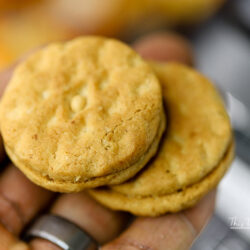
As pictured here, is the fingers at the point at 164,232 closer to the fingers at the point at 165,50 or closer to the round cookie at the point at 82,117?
the round cookie at the point at 82,117

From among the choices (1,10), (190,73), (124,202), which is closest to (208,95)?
(190,73)

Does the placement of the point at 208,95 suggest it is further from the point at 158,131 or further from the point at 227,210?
the point at 227,210

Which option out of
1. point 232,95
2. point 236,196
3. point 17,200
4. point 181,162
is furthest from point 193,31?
point 17,200

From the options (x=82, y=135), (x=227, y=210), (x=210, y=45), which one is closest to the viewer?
(x=82, y=135)

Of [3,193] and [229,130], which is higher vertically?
[229,130]

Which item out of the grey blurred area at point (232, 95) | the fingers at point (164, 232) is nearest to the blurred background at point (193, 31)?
the grey blurred area at point (232, 95)

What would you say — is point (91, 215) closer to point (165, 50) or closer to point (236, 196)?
point (236, 196)
